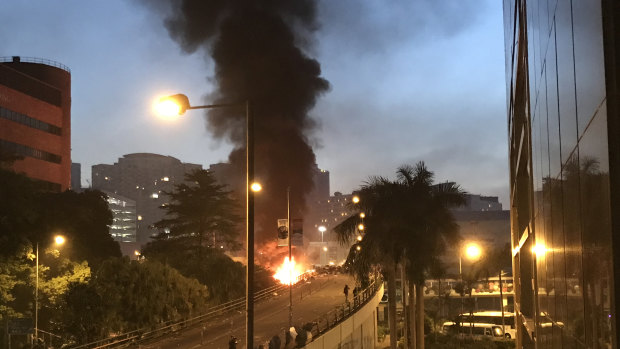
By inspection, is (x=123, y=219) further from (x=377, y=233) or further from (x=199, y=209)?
(x=377, y=233)

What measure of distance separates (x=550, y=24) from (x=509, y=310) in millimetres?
61562

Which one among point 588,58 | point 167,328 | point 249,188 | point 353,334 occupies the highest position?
point 588,58

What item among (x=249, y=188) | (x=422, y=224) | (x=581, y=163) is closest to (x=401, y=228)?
(x=422, y=224)

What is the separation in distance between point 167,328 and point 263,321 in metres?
5.04

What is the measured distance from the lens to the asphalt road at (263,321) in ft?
92.0

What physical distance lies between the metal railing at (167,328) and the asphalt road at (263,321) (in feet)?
1.47

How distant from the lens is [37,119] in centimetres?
6500

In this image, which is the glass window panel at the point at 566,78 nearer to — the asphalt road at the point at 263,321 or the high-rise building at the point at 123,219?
the asphalt road at the point at 263,321

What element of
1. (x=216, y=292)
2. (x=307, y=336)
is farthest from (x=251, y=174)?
(x=216, y=292)

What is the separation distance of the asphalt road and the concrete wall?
6.43 feet

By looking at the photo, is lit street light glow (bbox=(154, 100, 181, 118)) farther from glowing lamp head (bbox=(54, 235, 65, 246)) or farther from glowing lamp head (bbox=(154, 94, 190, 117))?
glowing lamp head (bbox=(54, 235, 65, 246))

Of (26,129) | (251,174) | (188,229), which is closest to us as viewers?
(251,174)

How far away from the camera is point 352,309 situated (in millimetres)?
35375

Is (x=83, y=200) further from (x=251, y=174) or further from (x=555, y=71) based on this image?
(x=555, y=71)
